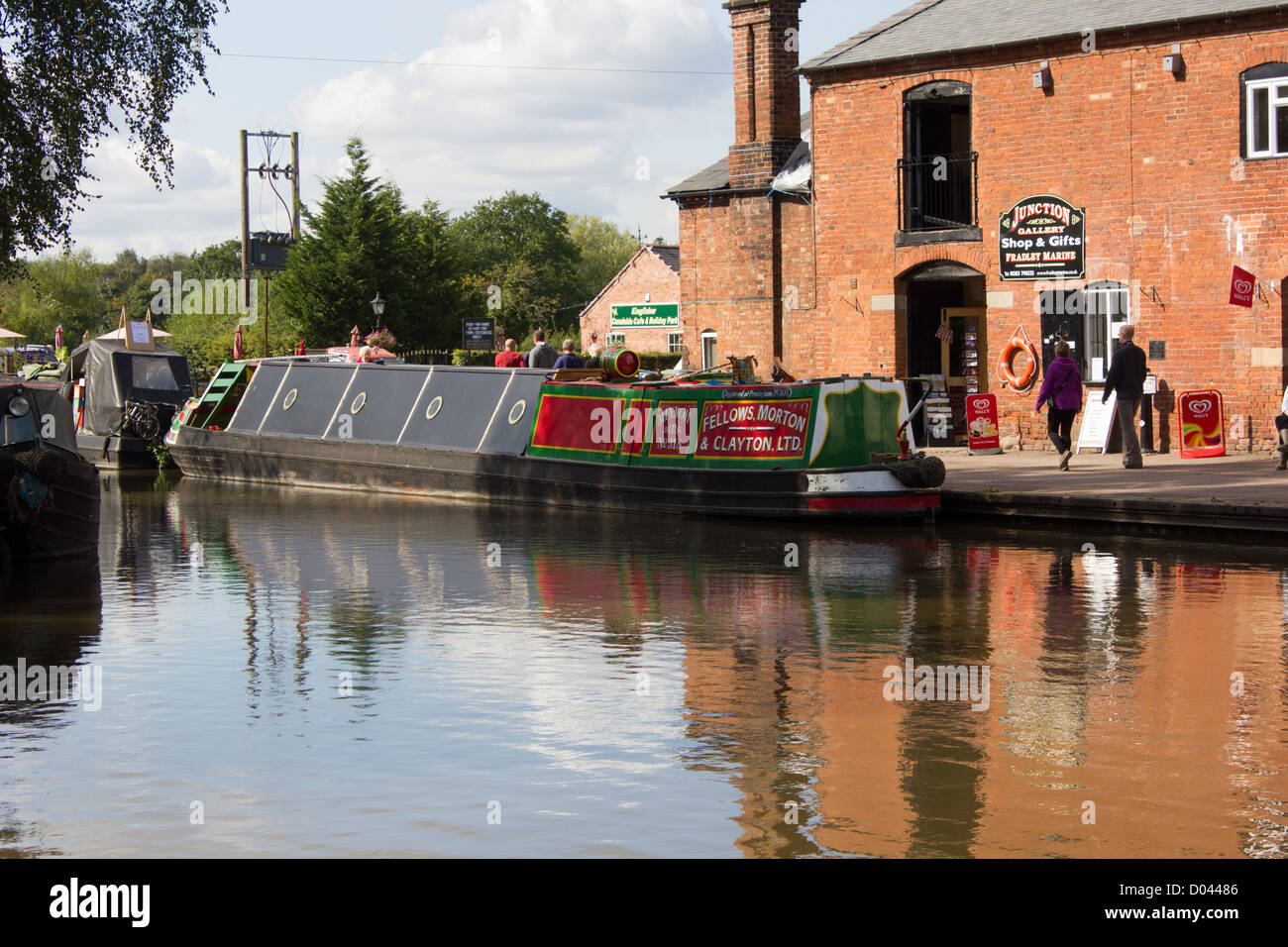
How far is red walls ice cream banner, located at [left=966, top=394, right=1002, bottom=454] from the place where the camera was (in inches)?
873

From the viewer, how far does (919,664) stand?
846 centimetres


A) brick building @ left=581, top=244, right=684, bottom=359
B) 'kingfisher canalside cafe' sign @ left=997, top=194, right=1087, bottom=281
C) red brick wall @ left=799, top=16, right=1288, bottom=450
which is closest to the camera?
red brick wall @ left=799, top=16, right=1288, bottom=450

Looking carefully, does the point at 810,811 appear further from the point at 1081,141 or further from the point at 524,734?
the point at 1081,141

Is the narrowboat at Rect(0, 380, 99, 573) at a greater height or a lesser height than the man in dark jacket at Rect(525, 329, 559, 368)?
lesser

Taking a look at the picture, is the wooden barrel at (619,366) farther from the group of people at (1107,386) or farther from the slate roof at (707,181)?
the slate roof at (707,181)

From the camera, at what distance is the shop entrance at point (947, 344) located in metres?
24.1

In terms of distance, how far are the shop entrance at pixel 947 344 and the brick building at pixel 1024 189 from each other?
0.05 metres

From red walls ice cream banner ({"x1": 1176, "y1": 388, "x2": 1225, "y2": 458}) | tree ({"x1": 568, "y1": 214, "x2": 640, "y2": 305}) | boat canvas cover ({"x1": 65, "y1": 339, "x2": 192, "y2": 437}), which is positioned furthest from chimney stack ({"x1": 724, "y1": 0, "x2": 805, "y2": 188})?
tree ({"x1": 568, "y1": 214, "x2": 640, "y2": 305})

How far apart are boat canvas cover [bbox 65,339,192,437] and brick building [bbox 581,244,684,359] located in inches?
1354

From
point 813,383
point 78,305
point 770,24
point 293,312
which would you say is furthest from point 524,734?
point 78,305

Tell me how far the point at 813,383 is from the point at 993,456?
20.1 ft
